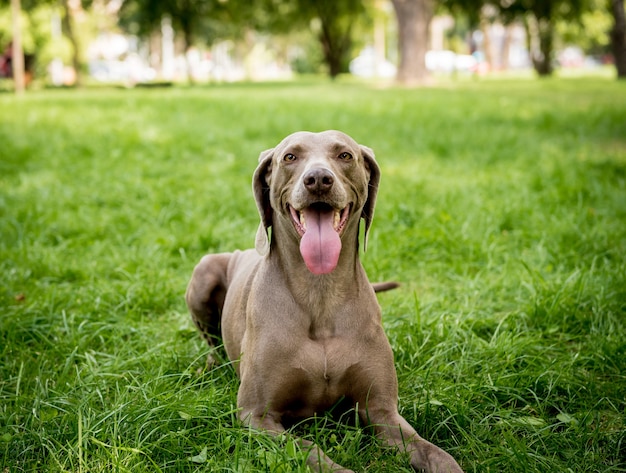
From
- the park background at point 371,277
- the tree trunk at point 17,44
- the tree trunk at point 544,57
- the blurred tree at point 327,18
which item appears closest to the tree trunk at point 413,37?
the tree trunk at point 17,44

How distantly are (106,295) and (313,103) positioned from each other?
10.6 metres

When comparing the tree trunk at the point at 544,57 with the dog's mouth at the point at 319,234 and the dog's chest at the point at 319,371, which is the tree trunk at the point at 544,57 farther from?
the dog's chest at the point at 319,371

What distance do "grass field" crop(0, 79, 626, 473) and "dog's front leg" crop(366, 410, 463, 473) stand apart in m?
0.06

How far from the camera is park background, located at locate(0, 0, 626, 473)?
2.80 metres

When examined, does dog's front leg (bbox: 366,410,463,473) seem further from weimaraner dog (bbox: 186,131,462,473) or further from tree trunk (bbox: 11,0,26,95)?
tree trunk (bbox: 11,0,26,95)

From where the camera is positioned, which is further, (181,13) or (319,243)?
(181,13)

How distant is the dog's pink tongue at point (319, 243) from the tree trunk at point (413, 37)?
1999 cm

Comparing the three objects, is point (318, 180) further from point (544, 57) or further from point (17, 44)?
point (544, 57)

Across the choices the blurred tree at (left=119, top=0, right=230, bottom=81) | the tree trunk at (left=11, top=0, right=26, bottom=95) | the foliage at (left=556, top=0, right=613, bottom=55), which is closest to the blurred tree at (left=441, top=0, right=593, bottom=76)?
the foliage at (left=556, top=0, right=613, bottom=55)

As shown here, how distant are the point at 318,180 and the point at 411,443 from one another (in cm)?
105

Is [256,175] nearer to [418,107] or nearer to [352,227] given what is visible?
[352,227]

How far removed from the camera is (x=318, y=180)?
264cm

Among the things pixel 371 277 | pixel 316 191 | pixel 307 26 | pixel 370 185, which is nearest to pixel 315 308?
pixel 316 191

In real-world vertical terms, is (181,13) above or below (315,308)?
above
